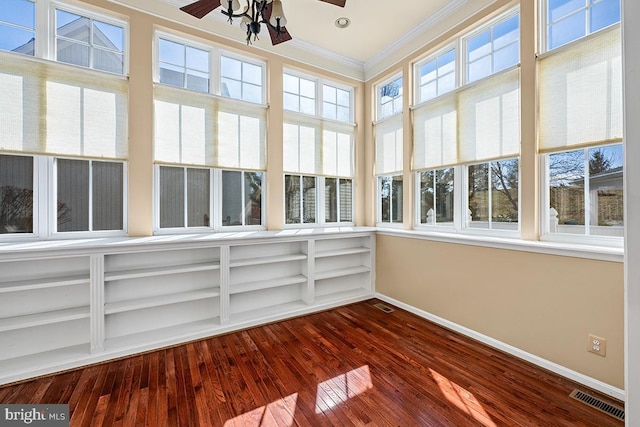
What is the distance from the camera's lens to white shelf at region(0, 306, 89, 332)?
7.02ft

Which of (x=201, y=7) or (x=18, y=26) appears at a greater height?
(x=18, y=26)

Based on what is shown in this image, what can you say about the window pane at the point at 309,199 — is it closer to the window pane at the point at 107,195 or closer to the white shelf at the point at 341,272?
the white shelf at the point at 341,272

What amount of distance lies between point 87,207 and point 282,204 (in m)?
2.01

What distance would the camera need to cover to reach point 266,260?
3203 millimetres

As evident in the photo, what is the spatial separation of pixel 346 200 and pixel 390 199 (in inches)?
26.2

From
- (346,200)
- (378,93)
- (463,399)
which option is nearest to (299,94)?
(378,93)

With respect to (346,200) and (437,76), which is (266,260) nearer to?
(346,200)

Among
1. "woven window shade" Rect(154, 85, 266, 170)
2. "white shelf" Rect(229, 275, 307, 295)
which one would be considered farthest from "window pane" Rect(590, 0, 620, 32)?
"white shelf" Rect(229, 275, 307, 295)

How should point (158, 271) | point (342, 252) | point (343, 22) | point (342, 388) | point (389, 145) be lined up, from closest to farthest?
point (342, 388)
point (158, 271)
point (343, 22)
point (342, 252)
point (389, 145)

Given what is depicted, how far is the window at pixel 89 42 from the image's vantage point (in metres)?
2.62

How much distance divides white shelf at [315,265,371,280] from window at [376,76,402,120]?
2.24m

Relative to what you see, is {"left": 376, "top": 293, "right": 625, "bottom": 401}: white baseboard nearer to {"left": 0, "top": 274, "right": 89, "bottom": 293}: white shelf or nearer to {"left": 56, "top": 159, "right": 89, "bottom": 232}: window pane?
{"left": 0, "top": 274, "right": 89, "bottom": 293}: white shelf

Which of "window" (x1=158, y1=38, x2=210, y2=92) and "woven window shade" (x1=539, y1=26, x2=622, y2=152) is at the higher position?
"window" (x1=158, y1=38, x2=210, y2=92)

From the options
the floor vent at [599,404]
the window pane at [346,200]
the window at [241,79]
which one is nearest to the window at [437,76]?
the window pane at [346,200]
